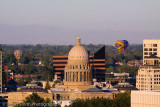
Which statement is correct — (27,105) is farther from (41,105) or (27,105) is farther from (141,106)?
(141,106)

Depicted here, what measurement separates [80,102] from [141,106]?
45493 millimetres

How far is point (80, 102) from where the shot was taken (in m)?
198

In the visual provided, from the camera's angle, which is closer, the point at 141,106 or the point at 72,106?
the point at 141,106

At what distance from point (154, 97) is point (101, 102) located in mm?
46307

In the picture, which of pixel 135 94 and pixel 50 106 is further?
pixel 50 106

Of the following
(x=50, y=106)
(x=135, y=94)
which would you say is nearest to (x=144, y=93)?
(x=135, y=94)

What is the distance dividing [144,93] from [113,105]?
40047 mm

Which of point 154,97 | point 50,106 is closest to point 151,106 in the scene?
point 154,97

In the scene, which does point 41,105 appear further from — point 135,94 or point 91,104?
point 135,94

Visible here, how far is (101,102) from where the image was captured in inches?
7825

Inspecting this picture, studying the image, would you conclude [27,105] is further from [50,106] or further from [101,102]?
[101,102]

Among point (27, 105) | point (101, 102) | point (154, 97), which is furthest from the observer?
point (101, 102)

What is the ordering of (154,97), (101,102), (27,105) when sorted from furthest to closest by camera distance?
(101,102), (27,105), (154,97)

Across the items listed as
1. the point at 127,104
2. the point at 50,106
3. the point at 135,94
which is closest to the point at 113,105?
the point at 127,104
